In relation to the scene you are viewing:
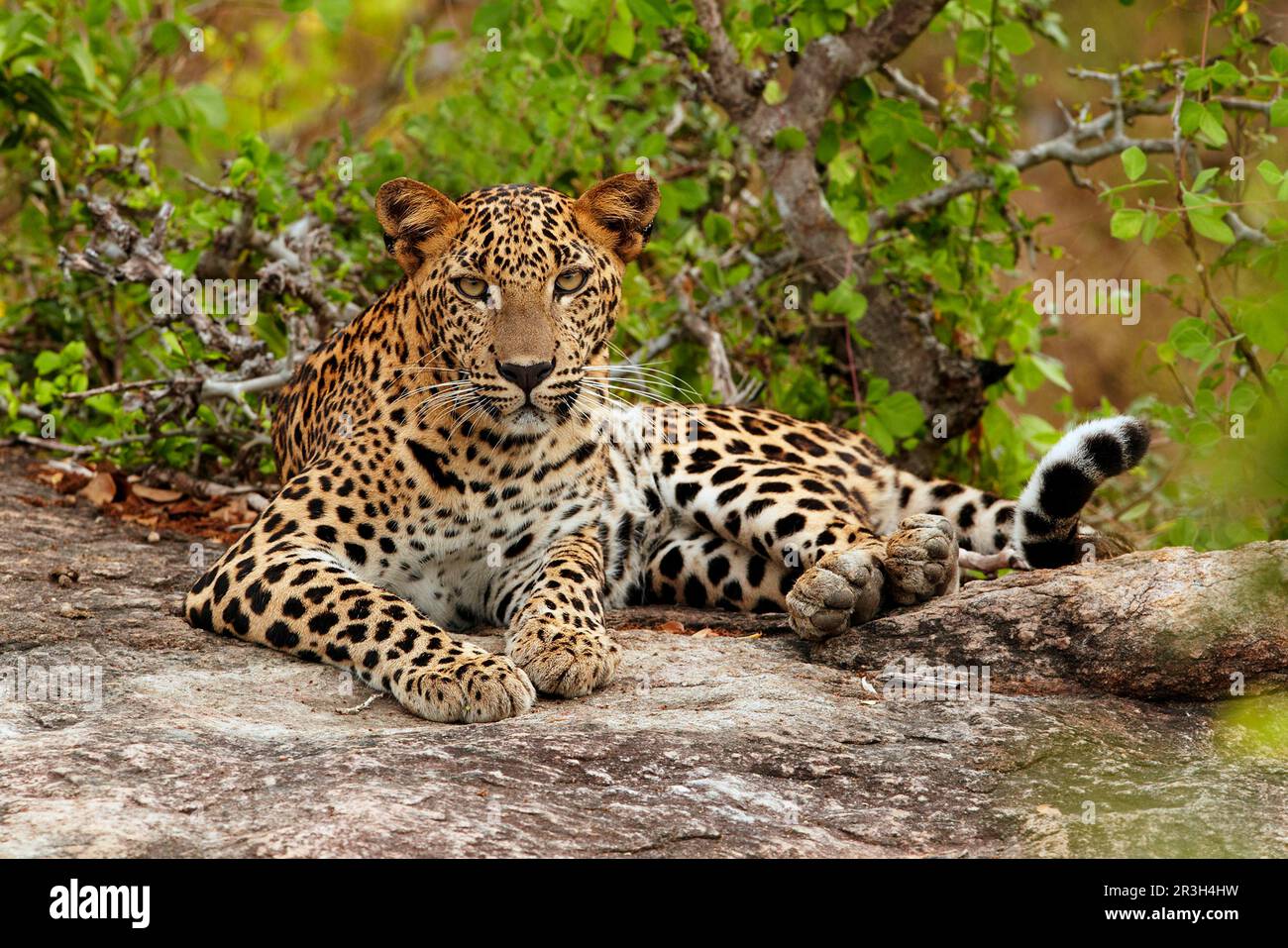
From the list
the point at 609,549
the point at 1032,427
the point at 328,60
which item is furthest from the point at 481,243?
the point at 328,60

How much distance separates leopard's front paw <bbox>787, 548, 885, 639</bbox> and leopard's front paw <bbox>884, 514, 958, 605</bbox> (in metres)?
0.07

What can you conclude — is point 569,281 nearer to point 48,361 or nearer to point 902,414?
point 902,414

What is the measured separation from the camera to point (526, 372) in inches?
240

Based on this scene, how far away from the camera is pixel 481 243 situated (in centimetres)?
640

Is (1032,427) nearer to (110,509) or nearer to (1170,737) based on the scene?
(1170,737)

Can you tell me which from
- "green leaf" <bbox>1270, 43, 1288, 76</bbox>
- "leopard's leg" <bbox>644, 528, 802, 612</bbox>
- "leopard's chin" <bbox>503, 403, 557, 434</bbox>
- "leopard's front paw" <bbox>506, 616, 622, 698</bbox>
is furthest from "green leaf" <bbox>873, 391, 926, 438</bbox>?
"leopard's front paw" <bbox>506, 616, 622, 698</bbox>

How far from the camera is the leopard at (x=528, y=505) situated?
5.79 meters

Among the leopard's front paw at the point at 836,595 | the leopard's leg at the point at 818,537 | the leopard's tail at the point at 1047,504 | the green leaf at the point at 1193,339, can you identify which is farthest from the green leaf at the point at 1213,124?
the leopard's front paw at the point at 836,595

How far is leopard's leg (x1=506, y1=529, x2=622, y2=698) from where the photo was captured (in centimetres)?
543

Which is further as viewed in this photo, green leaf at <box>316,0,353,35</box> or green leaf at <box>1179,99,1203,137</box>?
green leaf at <box>316,0,353,35</box>

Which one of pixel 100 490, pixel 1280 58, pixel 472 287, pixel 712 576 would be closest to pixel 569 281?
pixel 472 287

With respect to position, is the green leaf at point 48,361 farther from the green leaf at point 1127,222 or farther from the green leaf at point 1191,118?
the green leaf at point 1191,118

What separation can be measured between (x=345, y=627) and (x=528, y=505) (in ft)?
4.18

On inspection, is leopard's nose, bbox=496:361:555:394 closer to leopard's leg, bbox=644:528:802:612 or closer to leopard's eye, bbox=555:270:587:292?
leopard's eye, bbox=555:270:587:292
